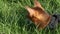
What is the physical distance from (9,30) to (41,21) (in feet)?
1.28

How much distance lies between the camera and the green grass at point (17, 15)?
2590mm

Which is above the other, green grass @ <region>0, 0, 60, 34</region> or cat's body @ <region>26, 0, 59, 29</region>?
cat's body @ <region>26, 0, 59, 29</region>

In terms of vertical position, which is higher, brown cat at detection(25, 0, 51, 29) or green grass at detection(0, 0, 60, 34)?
brown cat at detection(25, 0, 51, 29)

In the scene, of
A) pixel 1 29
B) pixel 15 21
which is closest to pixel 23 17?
pixel 15 21

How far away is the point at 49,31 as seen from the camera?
253 centimetres

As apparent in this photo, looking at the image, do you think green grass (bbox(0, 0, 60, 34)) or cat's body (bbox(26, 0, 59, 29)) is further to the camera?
green grass (bbox(0, 0, 60, 34))

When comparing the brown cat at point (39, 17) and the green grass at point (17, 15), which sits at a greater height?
the brown cat at point (39, 17)

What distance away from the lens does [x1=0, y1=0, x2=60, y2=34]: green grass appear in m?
2.59

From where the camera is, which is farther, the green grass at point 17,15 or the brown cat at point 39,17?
the green grass at point 17,15

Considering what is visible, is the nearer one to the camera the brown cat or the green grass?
the brown cat

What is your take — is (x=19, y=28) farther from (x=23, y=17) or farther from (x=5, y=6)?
(x=5, y=6)

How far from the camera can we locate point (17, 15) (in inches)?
112

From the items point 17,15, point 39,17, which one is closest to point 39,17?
point 39,17

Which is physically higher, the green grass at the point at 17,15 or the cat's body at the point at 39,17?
the cat's body at the point at 39,17
